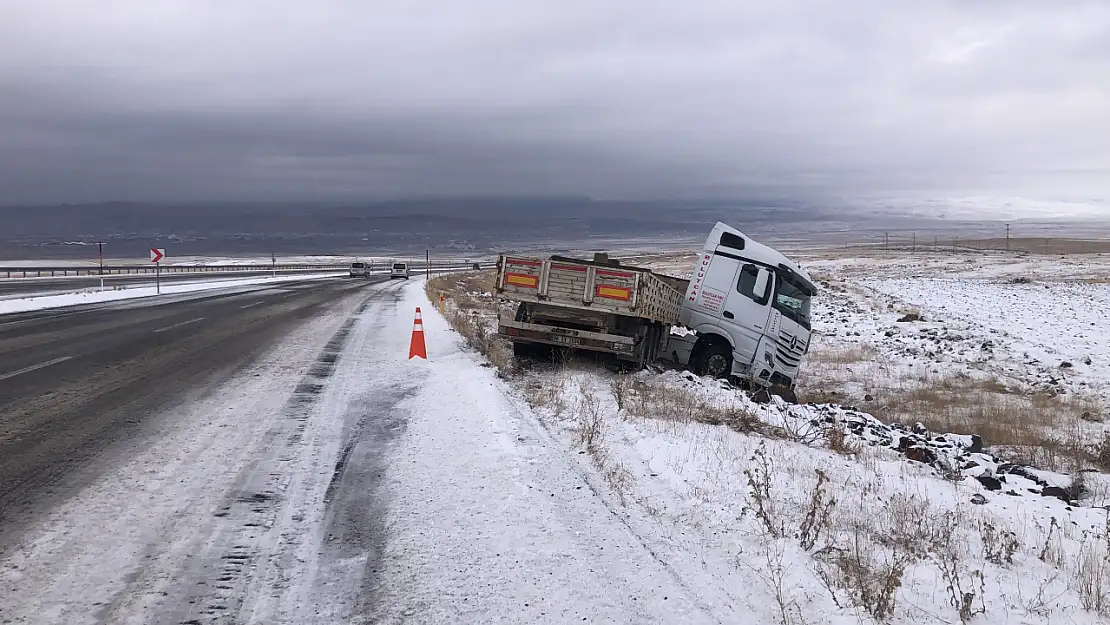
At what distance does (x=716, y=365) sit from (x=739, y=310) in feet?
3.57

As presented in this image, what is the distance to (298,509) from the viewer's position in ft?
20.1

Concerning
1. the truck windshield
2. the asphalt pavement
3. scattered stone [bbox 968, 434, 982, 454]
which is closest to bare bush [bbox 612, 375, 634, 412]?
the truck windshield

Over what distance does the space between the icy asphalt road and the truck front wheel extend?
4.82 m

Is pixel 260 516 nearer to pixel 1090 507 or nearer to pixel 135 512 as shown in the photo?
pixel 135 512

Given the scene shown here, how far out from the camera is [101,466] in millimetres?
7090

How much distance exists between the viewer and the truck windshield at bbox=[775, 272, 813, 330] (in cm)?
1509

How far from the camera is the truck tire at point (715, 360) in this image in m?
14.9

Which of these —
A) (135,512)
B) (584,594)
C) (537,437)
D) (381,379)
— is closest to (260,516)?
(135,512)

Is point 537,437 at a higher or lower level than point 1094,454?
higher

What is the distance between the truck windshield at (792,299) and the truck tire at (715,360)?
4.14 feet

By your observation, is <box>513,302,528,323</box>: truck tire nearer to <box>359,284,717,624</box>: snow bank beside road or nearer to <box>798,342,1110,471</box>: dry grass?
<box>359,284,717,624</box>: snow bank beside road

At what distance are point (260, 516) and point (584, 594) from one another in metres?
2.59

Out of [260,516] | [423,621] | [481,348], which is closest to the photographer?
[423,621]

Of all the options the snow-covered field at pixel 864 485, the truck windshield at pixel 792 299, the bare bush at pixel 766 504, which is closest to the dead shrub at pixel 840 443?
the snow-covered field at pixel 864 485
